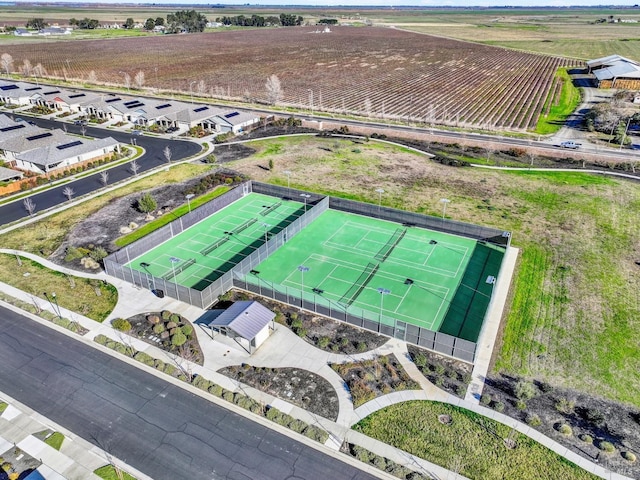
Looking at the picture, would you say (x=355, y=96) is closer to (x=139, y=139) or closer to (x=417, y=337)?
(x=139, y=139)

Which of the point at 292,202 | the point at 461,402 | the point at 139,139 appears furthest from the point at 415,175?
the point at 139,139

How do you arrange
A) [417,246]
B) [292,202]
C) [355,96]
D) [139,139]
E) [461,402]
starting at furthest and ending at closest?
[355,96] < [139,139] < [292,202] < [417,246] < [461,402]

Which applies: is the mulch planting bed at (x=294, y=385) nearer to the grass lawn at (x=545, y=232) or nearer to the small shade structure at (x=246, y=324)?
the small shade structure at (x=246, y=324)

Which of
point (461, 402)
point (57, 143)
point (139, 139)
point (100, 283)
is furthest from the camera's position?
point (139, 139)

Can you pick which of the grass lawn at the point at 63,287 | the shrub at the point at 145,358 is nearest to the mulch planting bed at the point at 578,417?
the shrub at the point at 145,358

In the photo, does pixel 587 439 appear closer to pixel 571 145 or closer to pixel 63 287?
pixel 63 287

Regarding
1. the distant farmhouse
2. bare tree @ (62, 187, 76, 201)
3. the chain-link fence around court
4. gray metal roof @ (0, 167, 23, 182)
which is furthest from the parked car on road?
gray metal roof @ (0, 167, 23, 182)

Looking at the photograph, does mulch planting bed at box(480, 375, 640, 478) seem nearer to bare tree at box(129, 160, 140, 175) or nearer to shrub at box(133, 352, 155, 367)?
Answer: shrub at box(133, 352, 155, 367)
